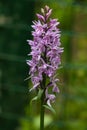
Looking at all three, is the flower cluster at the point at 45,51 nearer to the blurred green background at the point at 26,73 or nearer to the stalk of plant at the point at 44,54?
the stalk of plant at the point at 44,54

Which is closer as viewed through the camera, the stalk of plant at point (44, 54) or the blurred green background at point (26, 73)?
the stalk of plant at point (44, 54)

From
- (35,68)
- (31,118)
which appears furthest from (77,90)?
(35,68)

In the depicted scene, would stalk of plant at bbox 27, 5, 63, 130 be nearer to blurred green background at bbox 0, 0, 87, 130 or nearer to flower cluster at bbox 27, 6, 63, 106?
flower cluster at bbox 27, 6, 63, 106

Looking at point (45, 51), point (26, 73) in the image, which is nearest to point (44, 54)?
point (45, 51)

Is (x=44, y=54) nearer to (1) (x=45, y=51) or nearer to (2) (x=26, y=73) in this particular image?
(1) (x=45, y=51)

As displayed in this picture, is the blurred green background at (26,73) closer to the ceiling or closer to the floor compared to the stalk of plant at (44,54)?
closer to the ceiling

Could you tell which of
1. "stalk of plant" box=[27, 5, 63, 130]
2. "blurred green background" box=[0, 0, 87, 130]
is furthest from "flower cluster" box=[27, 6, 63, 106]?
"blurred green background" box=[0, 0, 87, 130]

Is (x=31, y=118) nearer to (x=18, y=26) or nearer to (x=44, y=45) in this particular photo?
(x=18, y=26)

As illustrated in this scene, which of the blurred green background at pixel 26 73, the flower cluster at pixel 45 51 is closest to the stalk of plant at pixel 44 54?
the flower cluster at pixel 45 51
